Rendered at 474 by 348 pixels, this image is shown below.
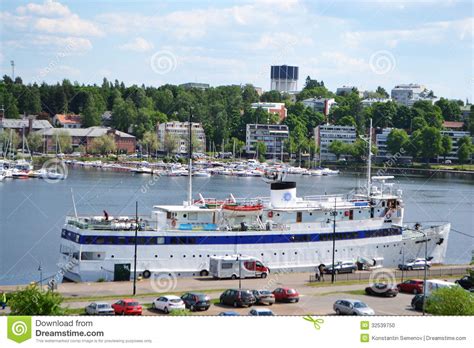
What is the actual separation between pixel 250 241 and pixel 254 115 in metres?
58.6

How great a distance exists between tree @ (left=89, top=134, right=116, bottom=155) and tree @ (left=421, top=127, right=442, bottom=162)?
23.6 metres

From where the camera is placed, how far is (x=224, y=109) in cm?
7700

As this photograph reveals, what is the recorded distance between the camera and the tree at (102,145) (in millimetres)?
66938

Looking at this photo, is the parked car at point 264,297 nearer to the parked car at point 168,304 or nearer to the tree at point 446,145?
the parked car at point 168,304

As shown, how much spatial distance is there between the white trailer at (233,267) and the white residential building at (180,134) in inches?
2054

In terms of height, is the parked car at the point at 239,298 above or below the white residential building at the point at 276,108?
below

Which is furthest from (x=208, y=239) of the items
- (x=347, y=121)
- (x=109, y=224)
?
(x=347, y=121)

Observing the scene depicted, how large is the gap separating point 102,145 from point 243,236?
1962 inches

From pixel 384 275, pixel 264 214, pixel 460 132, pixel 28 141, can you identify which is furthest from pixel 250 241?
pixel 460 132

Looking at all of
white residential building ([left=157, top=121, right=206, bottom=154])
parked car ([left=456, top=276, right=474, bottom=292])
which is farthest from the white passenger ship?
white residential building ([left=157, top=121, right=206, bottom=154])

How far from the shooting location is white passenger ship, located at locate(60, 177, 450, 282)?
57.0 feet

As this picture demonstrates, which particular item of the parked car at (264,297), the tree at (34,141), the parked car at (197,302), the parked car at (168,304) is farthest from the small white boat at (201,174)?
the parked car at (168,304)

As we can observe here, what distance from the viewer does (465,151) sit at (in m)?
72.0

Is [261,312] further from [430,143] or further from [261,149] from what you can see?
[430,143]
